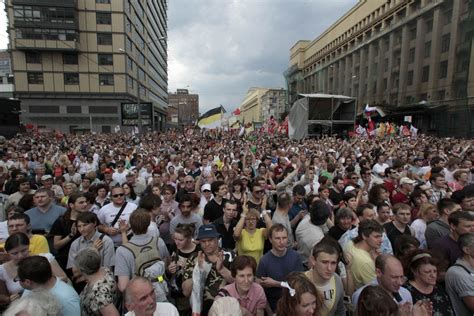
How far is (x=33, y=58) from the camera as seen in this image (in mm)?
43688

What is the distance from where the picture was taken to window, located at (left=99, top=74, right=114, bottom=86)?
149 ft

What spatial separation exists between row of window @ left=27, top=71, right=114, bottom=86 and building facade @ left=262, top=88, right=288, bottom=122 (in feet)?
232

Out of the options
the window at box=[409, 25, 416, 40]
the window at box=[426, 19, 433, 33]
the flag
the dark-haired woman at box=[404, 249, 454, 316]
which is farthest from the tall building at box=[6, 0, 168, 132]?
the dark-haired woman at box=[404, 249, 454, 316]

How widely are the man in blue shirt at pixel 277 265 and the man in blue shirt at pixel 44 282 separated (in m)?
1.71

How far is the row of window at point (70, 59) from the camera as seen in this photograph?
43.6 meters

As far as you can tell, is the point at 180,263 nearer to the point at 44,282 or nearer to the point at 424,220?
the point at 44,282

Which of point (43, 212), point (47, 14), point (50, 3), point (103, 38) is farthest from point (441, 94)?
point (47, 14)

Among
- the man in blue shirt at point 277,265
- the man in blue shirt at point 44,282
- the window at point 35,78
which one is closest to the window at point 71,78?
the window at point 35,78

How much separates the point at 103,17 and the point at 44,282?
52.6 m

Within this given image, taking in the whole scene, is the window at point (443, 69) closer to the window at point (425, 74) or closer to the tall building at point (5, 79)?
the window at point (425, 74)

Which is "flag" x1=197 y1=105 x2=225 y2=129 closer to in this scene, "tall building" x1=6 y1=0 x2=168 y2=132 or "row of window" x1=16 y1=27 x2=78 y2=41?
"tall building" x1=6 y1=0 x2=168 y2=132

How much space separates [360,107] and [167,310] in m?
53.2

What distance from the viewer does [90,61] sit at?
148 feet

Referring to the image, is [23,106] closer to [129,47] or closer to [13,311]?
[129,47]
